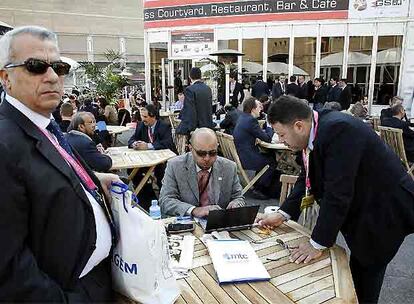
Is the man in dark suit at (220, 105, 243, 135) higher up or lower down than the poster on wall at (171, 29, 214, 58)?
lower down

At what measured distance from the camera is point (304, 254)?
1.81 m

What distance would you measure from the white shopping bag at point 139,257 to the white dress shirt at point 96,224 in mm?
45

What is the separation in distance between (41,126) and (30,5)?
86.6 ft

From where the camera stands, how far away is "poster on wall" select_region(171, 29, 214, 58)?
14.7m

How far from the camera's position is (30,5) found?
23406 millimetres

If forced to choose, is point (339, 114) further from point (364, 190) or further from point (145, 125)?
point (145, 125)

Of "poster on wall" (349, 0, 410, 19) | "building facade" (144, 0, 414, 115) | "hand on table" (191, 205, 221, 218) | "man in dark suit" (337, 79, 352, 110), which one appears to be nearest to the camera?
"hand on table" (191, 205, 221, 218)

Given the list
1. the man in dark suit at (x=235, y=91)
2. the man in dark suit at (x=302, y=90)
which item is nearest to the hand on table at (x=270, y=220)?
the man in dark suit at (x=302, y=90)

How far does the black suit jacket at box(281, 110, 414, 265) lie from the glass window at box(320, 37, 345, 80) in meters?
12.1

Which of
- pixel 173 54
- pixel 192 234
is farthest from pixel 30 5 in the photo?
pixel 192 234

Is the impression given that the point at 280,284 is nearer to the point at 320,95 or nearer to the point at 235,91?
the point at 320,95

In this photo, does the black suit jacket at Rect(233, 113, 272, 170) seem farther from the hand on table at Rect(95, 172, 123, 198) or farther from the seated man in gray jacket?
the hand on table at Rect(95, 172, 123, 198)

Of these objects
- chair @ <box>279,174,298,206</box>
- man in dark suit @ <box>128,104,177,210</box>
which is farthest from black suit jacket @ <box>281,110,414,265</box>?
man in dark suit @ <box>128,104,177,210</box>

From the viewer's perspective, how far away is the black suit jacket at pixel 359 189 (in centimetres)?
179
